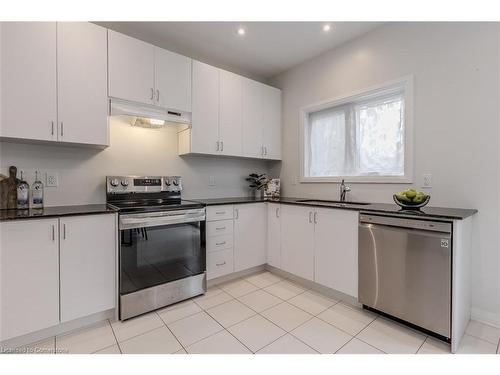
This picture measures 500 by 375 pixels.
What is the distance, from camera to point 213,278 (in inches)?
97.5

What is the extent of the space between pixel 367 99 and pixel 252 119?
133cm

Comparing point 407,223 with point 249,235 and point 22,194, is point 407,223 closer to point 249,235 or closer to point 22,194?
point 249,235

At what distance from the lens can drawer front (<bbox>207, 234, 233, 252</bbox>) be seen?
2.47m

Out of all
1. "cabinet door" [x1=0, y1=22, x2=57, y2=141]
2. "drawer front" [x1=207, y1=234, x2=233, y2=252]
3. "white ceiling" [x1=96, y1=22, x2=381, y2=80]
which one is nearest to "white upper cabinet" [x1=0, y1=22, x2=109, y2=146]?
"cabinet door" [x1=0, y1=22, x2=57, y2=141]

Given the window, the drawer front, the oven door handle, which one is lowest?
the drawer front

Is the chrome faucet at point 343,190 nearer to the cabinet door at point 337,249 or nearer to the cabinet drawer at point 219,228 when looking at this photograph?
the cabinet door at point 337,249

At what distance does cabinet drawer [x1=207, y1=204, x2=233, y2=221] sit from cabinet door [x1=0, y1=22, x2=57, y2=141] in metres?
1.40

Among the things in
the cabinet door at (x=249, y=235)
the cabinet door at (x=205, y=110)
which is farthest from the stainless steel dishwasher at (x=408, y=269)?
the cabinet door at (x=205, y=110)

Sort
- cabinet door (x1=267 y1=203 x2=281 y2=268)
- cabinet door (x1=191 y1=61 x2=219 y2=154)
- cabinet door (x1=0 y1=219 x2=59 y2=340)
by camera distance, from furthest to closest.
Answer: cabinet door (x1=267 y1=203 x2=281 y2=268), cabinet door (x1=191 y1=61 x2=219 y2=154), cabinet door (x1=0 y1=219 x2=59 y2=340)

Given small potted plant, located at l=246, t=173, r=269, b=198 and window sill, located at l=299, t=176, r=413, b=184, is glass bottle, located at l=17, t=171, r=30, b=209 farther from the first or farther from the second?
window sill, located at l=299, t=176, r=413, b=184

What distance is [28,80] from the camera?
5.54 feet
